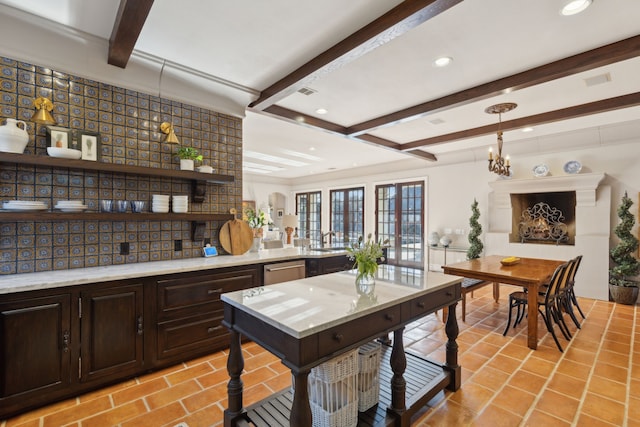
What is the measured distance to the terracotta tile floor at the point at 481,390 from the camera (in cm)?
195

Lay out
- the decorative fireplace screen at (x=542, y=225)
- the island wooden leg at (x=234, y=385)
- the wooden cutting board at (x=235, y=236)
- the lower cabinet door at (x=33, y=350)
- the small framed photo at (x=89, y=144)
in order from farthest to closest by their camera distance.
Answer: the decorative fireplace screen at (x=542, y=225), the wooden cutting board at (x=235, y=236), the small framed photo at (x=89, y=144), the lower cabinet door at (x=33, y=350), the island wooden leg at (x=234, y=385)

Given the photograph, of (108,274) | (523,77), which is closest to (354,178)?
(523,77)

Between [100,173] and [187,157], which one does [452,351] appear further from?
[100,173]

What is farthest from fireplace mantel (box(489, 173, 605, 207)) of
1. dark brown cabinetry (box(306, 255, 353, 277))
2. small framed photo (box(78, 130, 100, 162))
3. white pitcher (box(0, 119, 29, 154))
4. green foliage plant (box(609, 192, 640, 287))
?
white pitcher (box(0, 119, 29, 154))

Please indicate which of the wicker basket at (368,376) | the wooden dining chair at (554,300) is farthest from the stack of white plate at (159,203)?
the wooden dining chair at (554,300)

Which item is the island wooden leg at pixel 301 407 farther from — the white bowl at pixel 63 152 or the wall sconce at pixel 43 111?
the wall sconce at pixel 43 111

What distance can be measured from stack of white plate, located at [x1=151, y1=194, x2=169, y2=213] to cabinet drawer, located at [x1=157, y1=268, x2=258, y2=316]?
71 centimetres

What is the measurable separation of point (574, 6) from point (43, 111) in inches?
147

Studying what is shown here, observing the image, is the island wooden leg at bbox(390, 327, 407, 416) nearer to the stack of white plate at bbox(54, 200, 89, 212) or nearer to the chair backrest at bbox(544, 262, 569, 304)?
the chair backrest at bbox(544, 262, 569, 304)

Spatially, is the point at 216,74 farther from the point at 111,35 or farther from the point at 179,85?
the point at 111,35

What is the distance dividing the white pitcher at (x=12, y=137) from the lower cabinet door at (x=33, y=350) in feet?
3.42

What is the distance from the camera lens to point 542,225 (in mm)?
5648

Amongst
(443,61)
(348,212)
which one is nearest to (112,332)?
(443,61)

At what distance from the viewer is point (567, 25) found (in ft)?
7.11
